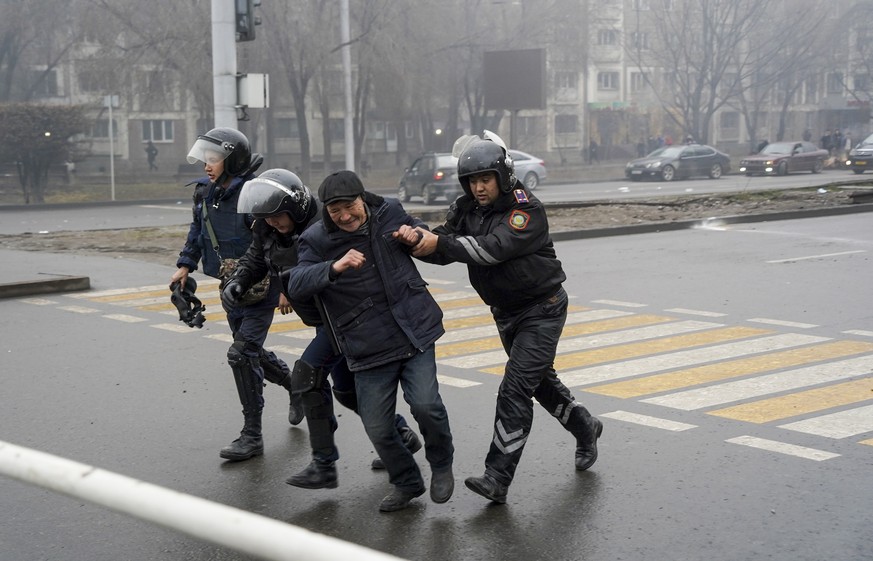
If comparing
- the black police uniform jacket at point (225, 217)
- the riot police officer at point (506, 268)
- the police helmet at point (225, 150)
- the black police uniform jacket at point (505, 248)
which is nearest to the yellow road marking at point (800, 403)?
the riot police officer at point (506, 268)

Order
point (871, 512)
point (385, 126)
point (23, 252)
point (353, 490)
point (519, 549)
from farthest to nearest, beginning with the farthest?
point (385, 126) → point (23, 252) → point (353, 490) → point (871, 512) → point (519, 549)

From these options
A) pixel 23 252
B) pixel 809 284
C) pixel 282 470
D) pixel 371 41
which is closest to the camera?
pixel 282 470

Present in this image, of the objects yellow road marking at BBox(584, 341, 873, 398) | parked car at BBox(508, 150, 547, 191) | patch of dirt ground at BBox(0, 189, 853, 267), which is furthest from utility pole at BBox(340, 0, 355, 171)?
yellow road marking at BBox(584, 341, 873, 398)

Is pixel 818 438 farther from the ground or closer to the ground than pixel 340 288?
closer to the ground

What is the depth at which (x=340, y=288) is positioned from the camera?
16.9 ft

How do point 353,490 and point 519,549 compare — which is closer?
point 519,549

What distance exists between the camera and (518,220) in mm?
5285

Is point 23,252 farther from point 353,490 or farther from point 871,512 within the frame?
point 871,512

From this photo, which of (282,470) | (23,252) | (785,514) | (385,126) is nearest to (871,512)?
(785,514)

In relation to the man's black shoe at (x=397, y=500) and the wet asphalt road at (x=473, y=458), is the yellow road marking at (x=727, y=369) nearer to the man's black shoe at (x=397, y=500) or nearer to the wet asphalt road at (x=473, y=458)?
the wet asphalt road at (x=473, y=458)

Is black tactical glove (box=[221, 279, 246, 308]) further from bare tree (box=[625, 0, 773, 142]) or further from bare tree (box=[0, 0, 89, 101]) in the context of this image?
bare tree (box=[625, 0, 773, 142])

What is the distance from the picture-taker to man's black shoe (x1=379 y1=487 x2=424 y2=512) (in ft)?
17.2

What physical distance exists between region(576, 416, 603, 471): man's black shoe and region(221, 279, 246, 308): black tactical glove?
73.0 inches

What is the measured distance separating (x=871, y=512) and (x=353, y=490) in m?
2.32
